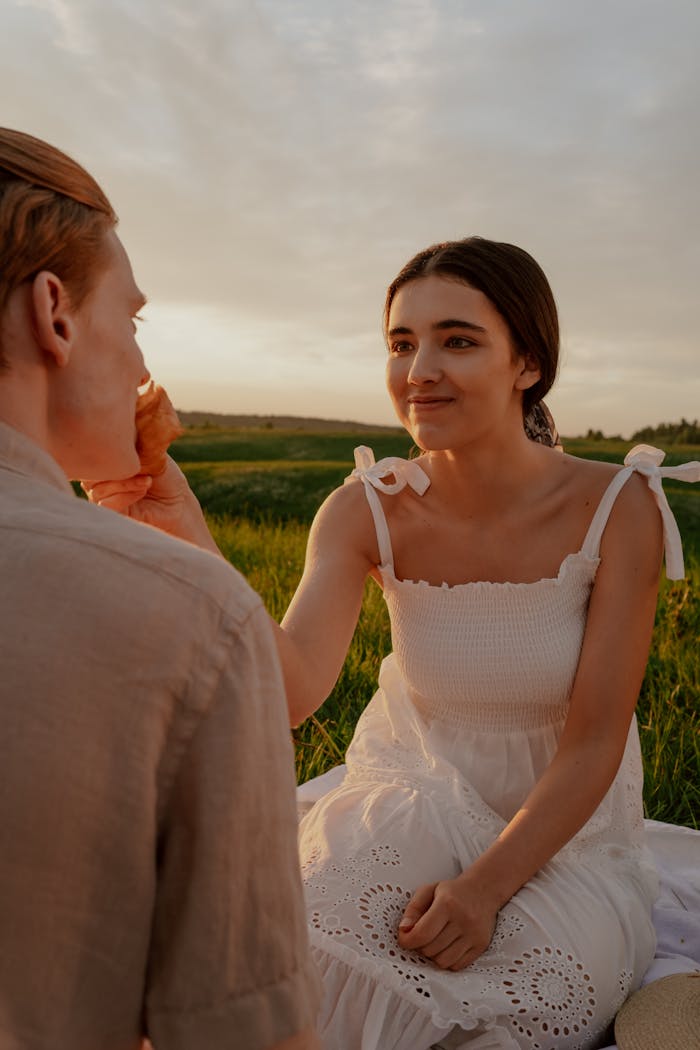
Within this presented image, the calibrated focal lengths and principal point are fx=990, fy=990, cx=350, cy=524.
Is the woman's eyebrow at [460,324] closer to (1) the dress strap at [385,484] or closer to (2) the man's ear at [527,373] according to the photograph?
(2) the man's ear at [527,373]

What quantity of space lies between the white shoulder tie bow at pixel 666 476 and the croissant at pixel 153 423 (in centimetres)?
144

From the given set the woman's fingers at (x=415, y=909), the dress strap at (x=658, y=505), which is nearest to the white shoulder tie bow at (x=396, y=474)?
the dress strap at (x=658, y=505)

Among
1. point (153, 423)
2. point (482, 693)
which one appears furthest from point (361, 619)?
point (153, 423)

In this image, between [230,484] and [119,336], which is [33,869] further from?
[230,484]

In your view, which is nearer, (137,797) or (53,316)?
(137,797)

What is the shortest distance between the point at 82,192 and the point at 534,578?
193cm

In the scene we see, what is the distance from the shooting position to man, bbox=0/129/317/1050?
101cm

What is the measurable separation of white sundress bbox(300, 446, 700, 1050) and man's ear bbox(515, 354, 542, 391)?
0.38 m

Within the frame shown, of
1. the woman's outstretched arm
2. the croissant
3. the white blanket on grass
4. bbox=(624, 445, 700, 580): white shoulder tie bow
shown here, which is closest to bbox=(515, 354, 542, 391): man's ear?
bbox=(624, 445, 700, 580): white shoulder tie bow

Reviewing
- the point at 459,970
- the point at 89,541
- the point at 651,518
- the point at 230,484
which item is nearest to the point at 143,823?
the point at 89,541

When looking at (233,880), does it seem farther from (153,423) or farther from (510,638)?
(510,638)

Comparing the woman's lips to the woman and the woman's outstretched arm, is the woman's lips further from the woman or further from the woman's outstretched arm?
the woman's outstretched arm

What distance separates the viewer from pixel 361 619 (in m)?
6.13

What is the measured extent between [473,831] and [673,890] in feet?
3.50
